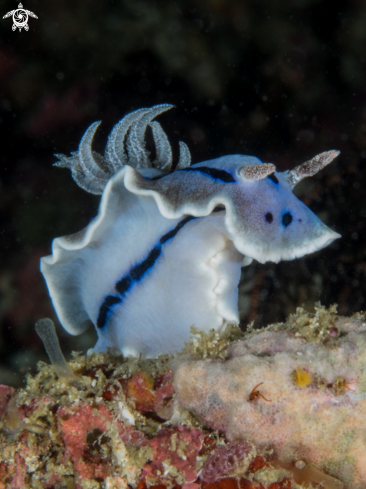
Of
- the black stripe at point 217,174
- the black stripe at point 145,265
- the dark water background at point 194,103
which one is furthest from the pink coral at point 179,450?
the dark water background at point 194,103

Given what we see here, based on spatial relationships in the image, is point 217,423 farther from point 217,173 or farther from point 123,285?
point 217,173

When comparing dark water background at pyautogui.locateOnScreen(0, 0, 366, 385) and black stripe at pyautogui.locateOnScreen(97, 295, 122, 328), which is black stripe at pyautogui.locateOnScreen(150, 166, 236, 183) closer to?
black stripe at pyautogui.locateOnScreen(97, 295, 122, 328)

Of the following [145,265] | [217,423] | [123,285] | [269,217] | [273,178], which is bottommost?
[217,423]

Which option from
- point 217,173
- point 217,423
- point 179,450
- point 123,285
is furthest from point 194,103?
point 179,450

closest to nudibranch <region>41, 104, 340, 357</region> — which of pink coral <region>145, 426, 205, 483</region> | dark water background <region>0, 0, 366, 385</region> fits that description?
pink coral <region>145, 426, 205, 483</region>

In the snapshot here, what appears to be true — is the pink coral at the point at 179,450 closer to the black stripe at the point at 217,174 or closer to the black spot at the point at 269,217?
the black spot at the point at 269,217

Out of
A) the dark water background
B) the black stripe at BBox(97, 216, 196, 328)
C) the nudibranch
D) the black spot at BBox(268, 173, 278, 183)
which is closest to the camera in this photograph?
the nudibranch
